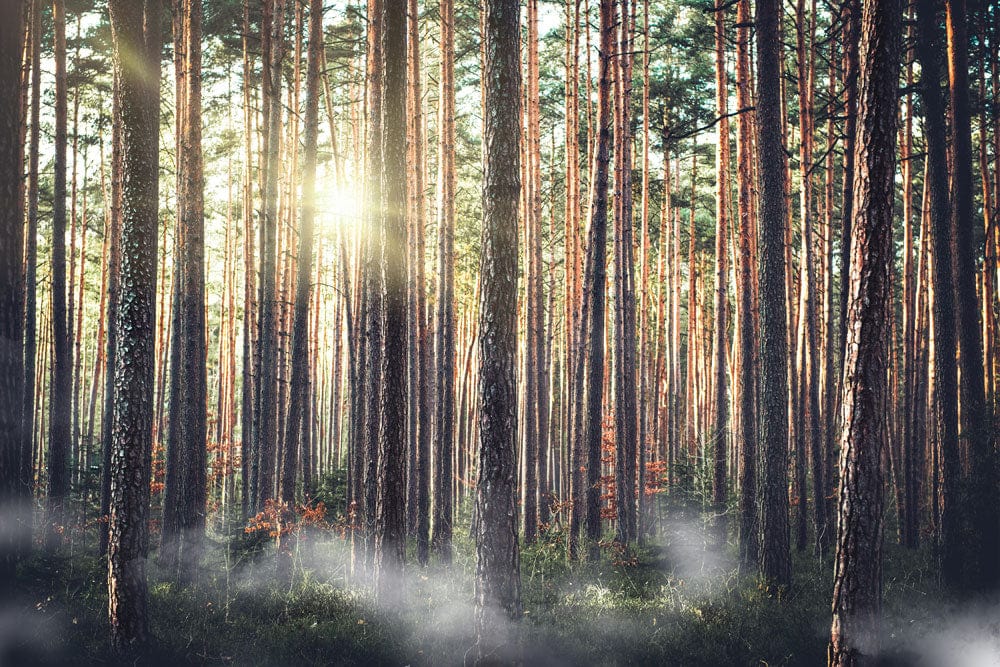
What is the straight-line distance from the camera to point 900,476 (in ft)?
45.9

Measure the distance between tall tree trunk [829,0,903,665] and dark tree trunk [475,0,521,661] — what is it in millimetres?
2991

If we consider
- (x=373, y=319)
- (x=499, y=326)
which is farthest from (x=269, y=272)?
(x=499, y=326)

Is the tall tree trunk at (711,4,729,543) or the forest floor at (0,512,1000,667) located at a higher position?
the tall tree trunk at (711,4,729,543)

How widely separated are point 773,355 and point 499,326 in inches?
173

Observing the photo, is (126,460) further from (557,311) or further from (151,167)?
(557,311)

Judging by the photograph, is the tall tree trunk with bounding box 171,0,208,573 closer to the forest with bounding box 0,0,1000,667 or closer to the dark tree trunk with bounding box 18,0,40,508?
the forest with bounding box 0,0,1000,667

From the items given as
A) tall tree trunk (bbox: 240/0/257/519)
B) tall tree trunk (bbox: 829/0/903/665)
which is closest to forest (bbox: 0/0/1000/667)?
tall tree trunk (bbox: 829/0/903/665)

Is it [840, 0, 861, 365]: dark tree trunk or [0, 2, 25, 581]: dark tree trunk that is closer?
[0, 2, 25, 581]: dark tree trunk

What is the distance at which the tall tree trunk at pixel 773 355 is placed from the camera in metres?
8.64

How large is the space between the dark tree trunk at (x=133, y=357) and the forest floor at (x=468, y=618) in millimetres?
626

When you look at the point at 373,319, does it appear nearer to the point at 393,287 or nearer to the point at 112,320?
the point at 393,287

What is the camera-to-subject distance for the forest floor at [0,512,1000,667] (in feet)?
22.7

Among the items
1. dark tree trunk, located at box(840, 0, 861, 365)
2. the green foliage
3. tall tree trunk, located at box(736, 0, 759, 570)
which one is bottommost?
the green foliage

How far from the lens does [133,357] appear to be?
662 cm
